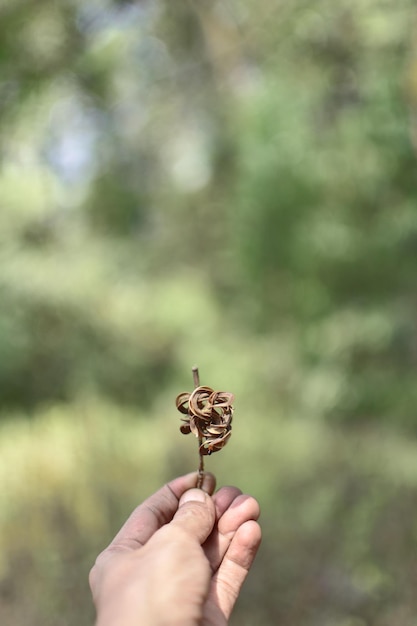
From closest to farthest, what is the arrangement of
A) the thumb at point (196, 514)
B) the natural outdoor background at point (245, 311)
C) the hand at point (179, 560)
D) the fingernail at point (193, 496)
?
the hand at point (179, 560) → the thumb at point (196, 514) → the fingernail at point (193, 496) → the natural outdoor background at point (245, 311)

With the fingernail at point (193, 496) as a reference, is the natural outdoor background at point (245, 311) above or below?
above

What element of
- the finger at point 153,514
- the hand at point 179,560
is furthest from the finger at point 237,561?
the finger at point 153,514

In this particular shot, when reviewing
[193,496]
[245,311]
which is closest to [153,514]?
[193,496]

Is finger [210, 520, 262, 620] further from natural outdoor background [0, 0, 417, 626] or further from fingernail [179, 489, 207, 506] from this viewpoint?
natural outdoor background [0, 0, 417, 626]

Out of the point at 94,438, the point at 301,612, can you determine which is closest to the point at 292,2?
the point at 94,438

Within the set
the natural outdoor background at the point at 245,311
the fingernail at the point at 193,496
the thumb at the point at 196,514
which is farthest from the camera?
the natural outdoor background at the point at 245,311

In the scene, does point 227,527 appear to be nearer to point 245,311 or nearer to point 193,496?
point 193,496

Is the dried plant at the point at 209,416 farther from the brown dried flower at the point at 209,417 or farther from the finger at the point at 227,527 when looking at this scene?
the finger at the point at 227,527
